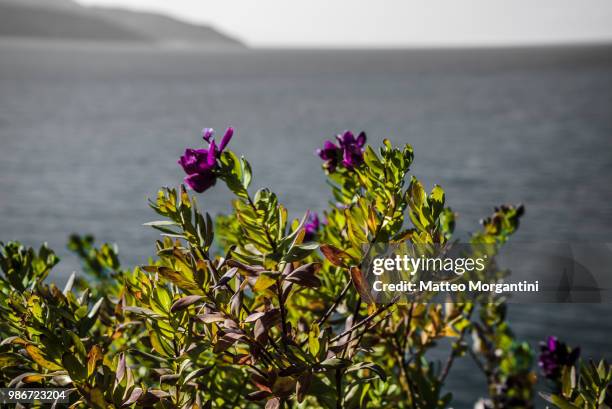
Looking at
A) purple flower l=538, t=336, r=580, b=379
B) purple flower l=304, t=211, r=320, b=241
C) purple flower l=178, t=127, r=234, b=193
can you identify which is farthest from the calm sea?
purple flower l=178, t=127, r=234, b=193

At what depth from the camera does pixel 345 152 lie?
1934mm

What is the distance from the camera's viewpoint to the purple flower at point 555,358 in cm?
227

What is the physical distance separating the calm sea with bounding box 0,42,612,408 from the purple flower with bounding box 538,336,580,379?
0.35 ft

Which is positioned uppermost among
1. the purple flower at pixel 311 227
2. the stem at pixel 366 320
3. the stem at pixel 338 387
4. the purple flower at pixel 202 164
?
the purple flower at pixel 202 164

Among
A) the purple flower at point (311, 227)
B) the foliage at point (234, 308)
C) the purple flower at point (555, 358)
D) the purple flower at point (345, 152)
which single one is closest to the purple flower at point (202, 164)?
the foliage at point (234, 308)

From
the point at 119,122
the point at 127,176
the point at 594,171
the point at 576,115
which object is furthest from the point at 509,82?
the point at 127,176

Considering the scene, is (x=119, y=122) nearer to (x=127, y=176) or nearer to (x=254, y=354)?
(x=127, y=176)

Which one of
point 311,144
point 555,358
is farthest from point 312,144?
point 555,358

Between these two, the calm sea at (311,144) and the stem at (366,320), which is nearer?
the stem at (366,320)

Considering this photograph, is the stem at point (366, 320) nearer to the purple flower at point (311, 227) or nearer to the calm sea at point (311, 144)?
the purple flower at point (311, 227)

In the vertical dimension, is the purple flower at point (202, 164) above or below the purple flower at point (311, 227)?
above

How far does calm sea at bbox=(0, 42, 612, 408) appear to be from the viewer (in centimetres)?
2734

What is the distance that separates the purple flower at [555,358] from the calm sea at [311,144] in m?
0.11

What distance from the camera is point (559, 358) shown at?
7.50ft
